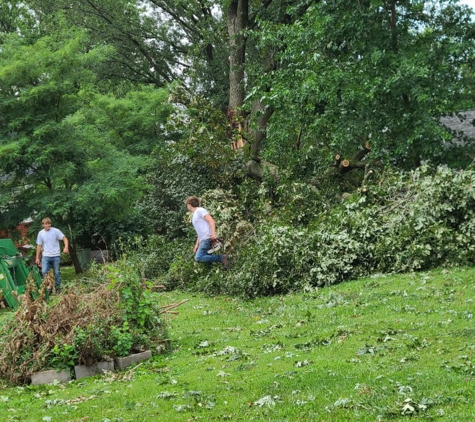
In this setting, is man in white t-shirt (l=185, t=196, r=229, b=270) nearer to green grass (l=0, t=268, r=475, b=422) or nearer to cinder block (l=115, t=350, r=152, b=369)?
green grass (l=0, t=268, r=475, b=422)

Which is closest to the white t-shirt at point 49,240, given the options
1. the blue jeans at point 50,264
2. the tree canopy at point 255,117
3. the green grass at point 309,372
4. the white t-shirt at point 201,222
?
the blue jeans at point 50,264

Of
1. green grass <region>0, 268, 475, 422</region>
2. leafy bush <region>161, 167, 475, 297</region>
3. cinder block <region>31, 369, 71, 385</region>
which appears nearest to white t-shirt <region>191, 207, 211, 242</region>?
Answer: leafy bush <region>161, 167, 475, 297</region>

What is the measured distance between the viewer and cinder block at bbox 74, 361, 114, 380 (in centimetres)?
725

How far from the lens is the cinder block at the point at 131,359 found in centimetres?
738

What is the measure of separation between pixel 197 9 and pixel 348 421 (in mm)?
27891

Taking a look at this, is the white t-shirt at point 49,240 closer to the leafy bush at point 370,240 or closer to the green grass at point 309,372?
the leafy bush at point 370,240

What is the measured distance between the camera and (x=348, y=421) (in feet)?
14.7

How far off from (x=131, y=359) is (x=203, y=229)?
486 cm

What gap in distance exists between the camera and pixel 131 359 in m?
7.47

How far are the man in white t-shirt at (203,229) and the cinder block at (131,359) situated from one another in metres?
4.38

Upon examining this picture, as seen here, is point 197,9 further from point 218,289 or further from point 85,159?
point 218,289

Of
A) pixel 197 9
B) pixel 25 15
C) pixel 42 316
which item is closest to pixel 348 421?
pixel 42 316

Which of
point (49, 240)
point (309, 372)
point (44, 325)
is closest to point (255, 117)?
point (49, 240)

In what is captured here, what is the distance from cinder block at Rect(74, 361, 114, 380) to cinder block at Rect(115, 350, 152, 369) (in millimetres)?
82
